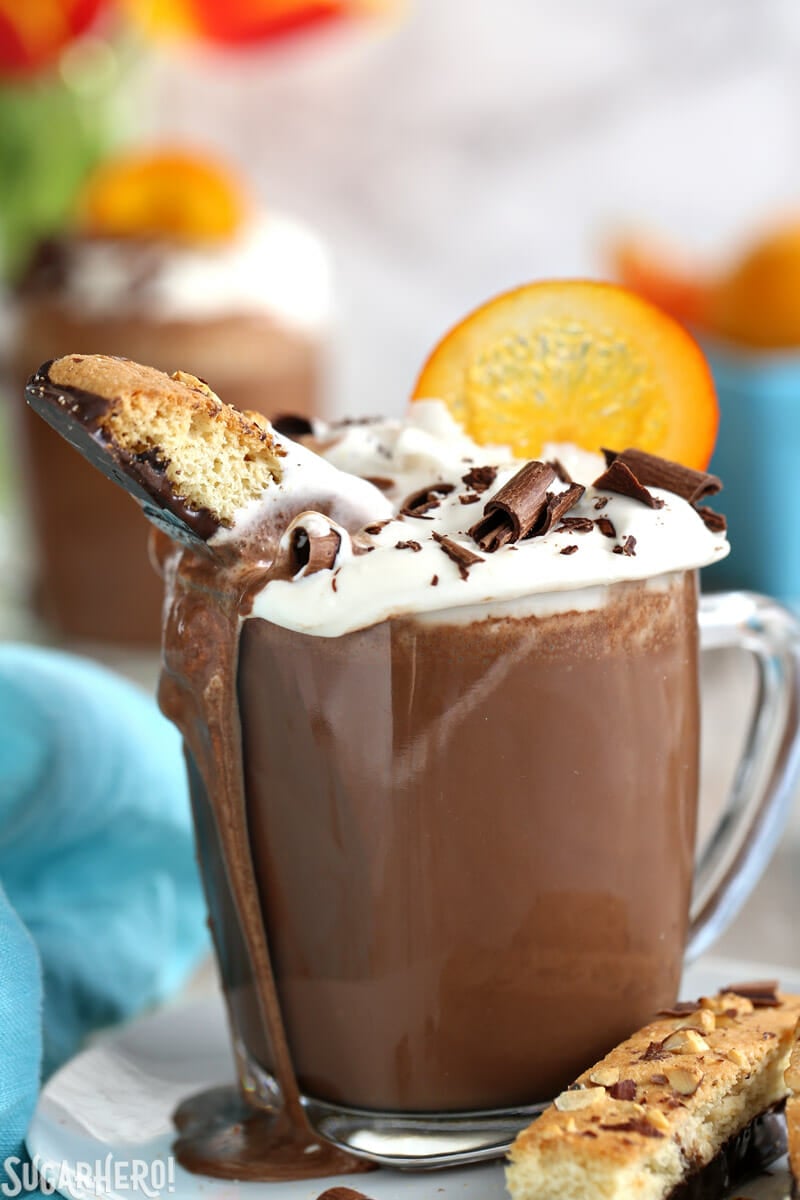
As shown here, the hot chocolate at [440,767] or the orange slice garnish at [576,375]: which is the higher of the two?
the orange slice garnish at [576,375]

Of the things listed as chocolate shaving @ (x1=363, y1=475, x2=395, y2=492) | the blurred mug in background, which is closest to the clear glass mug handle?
chocolate shaving @ (x1=363, y1=475, x2=395, y2=492)

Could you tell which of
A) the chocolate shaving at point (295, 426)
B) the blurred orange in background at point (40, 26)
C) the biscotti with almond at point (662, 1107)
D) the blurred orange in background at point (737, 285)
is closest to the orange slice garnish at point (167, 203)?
the blurred orange in background at point (40, 26)

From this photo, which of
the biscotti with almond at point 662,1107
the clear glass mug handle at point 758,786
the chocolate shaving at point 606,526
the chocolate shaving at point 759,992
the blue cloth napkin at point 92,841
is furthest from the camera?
the blue cloth napkin at point 92,841

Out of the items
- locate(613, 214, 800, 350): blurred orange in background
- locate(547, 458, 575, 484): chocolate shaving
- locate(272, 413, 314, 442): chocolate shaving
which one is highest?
locate(272, 413, 314, 442): chocolate shaving

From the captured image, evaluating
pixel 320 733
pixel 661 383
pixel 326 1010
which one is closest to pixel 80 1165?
pixel 326 1010

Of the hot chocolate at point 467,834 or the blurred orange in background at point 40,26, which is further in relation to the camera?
the blurred orange in background at point 40,26

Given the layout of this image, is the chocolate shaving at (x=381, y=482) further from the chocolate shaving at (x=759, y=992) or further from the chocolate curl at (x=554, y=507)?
the chocolate shaving at (x=759, y=992)

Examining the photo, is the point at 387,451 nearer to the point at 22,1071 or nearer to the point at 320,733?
the point at 320,733

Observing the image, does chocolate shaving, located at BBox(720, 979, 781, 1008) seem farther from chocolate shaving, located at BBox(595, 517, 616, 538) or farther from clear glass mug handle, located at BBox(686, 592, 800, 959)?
chocolate shaving, located at BBox(595, 517, 616, 538)
